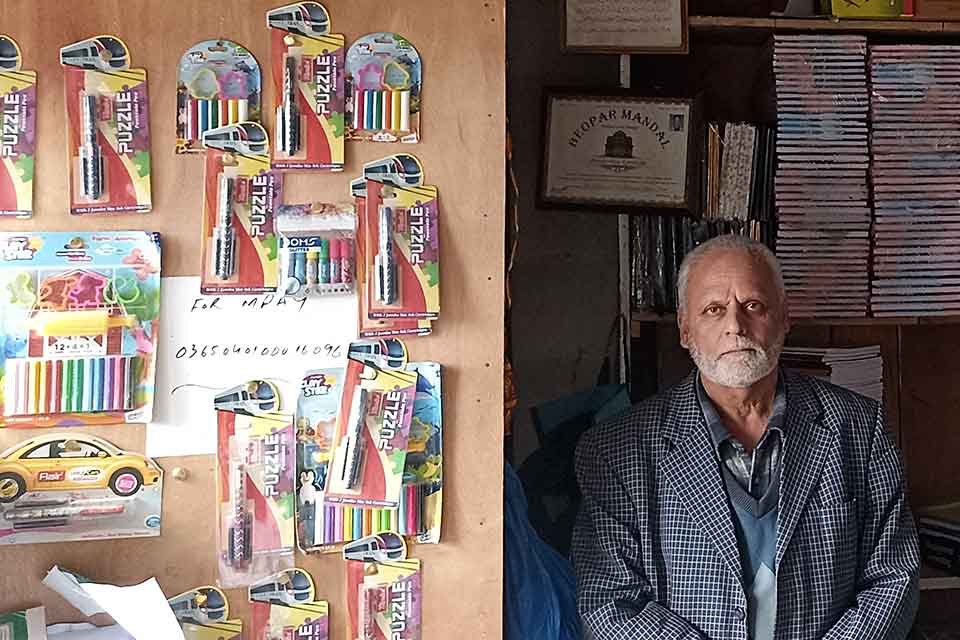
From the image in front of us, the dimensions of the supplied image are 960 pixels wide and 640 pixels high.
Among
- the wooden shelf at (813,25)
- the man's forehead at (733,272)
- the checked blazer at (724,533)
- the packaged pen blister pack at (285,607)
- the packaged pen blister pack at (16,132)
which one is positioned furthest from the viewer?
the wooden shelf at (813,25)

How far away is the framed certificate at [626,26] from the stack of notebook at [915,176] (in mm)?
462

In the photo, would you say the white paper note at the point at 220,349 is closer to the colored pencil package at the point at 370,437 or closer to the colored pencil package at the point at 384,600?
the colored pencil package at the point at 370,437

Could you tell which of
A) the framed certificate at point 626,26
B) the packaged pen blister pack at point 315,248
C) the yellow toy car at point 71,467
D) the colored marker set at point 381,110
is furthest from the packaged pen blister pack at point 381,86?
the framed certificate at point 626,26

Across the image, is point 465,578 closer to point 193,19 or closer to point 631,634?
point 631,634

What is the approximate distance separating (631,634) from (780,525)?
328 millimetres

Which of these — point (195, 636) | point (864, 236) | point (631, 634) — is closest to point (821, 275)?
A: point (864, 236)

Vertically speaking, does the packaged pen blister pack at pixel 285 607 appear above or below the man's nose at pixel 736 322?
below

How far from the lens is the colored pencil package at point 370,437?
139 centimetres

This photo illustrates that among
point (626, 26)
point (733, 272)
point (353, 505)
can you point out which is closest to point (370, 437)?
point (353, 505)

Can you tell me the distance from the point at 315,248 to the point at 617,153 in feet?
3.40

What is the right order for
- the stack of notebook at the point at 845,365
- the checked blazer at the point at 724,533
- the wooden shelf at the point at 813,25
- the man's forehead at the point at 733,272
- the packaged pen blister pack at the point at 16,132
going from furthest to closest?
the stack of notebook at the point at 845,365 → the wooden shelf at the point at 813,25 → the man's forehead at the point at 733,272 → the checked blazer at the point at 724,533 → the packaged pen blister pack at the point at 16,132

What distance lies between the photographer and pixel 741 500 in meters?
1.71

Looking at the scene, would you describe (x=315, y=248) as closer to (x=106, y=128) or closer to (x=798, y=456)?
(x=106, y=128)

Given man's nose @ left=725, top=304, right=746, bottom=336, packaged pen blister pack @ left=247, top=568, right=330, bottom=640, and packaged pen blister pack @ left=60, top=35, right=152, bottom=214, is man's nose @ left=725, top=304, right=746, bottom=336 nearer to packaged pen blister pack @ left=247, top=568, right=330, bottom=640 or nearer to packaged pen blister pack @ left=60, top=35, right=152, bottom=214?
packaged pen blister pack @ left=247, top=568, right=330, bottom=640
